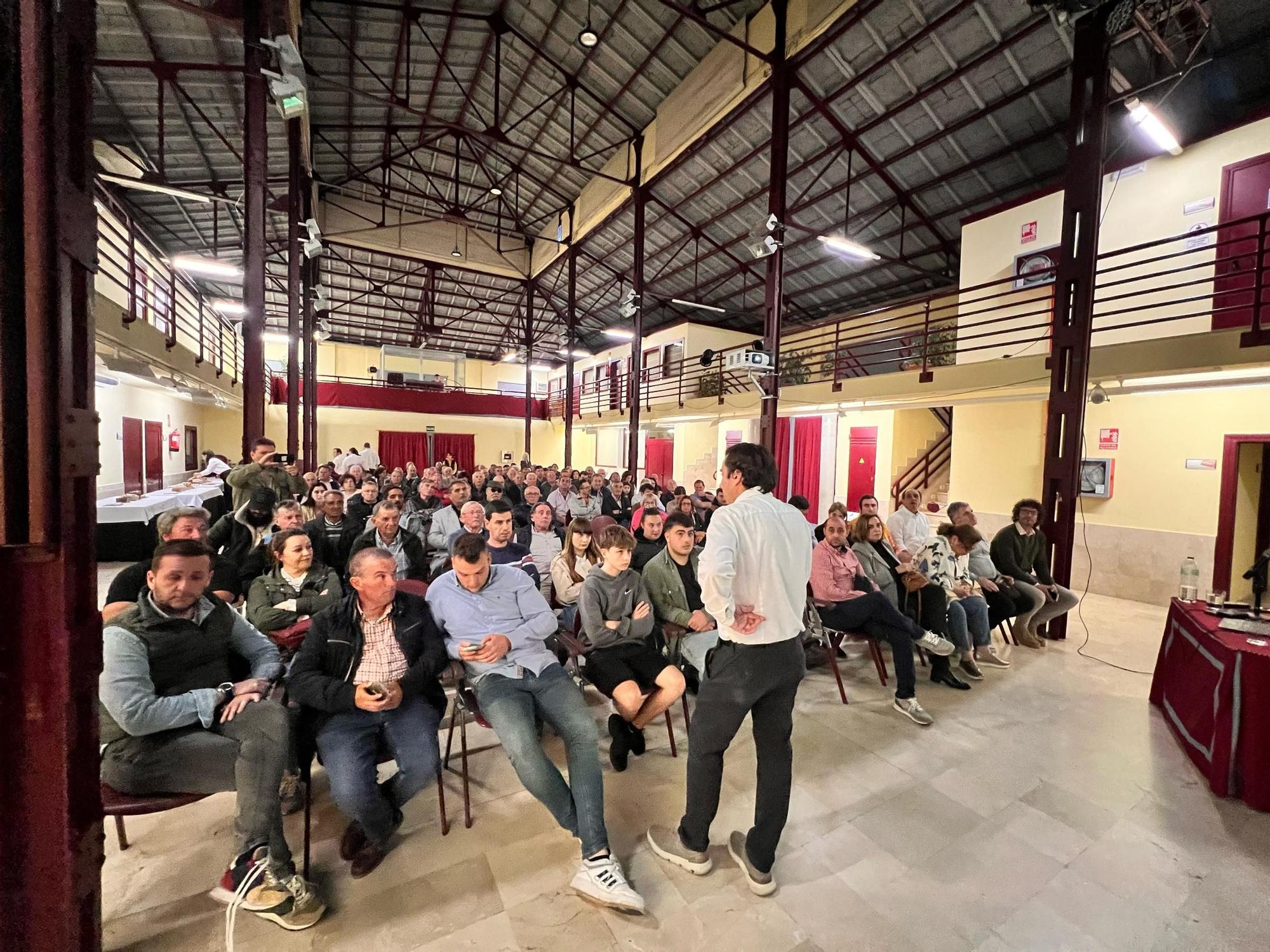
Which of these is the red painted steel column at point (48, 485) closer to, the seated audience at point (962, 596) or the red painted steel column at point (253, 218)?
the seated audience at point (962, 596)

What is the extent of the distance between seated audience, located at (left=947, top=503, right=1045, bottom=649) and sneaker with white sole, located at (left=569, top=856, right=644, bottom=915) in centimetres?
358

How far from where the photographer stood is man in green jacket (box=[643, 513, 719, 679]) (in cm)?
292

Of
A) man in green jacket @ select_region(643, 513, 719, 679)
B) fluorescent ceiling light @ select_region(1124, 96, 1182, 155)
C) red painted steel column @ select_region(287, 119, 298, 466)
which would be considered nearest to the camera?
man in green jacket @ select_region(643, 513, 719, 679)

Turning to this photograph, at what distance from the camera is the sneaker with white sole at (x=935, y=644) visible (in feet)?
11.0

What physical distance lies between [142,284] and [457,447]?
12.8 m

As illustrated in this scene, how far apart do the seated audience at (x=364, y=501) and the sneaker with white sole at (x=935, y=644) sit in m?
4.83

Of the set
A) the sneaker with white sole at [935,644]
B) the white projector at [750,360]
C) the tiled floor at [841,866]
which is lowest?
the tiled floor at [841,866]

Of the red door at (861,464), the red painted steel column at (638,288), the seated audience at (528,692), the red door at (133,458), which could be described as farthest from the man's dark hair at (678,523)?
the red door at (133,458)

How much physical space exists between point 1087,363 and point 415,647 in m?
5.77

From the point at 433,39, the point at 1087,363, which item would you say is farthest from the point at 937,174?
the point at 433,39

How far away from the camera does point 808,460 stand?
1208 cm

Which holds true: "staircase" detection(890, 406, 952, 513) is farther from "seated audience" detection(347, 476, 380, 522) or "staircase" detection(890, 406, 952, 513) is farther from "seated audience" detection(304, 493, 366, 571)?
"seated audience" detection(304, 493, 366, 571)

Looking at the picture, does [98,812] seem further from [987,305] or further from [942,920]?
[987,305]

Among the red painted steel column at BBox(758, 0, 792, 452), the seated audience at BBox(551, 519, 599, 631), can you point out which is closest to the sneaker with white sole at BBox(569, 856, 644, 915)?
the seated audience at BBox(551, 519, 599, 631)
